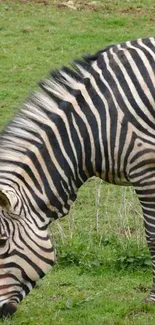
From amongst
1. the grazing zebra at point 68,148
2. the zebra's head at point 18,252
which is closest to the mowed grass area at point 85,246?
the zebra's head at point 18,252

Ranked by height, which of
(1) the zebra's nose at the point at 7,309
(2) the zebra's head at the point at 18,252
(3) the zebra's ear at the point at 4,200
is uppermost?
(3) the zebra's ear at the point at 4,200

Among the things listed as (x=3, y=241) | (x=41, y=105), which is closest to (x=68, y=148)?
(x=41, y=105)

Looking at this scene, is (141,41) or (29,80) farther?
(29,80)

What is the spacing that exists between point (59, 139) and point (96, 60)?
0.86 metres

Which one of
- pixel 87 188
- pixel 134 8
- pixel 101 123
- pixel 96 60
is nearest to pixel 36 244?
pixel 101 123

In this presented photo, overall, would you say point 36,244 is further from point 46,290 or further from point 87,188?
point 87,188

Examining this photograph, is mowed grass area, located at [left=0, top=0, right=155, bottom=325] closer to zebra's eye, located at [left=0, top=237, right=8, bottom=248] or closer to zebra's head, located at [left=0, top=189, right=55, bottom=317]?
zebra's head, located at [left=0, top=189, right=55, bottom=317]

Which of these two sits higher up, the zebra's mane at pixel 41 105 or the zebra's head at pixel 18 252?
the zebra's mane at pixel 41 105

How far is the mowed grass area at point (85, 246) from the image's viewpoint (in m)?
9.05

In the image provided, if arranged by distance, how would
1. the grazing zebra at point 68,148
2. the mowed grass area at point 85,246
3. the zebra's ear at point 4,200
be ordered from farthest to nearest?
the mowed grass area at point 85,246, the grazing zebra at point 68,148, the zebra's ear at point 4,200

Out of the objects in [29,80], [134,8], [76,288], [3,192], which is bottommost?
[76,288]

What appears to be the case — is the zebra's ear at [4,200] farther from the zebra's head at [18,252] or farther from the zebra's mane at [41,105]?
the zebra's mane at [41,105]

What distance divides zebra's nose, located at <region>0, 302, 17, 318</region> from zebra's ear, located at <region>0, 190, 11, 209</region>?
889mm

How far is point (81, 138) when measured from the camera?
885 cm
